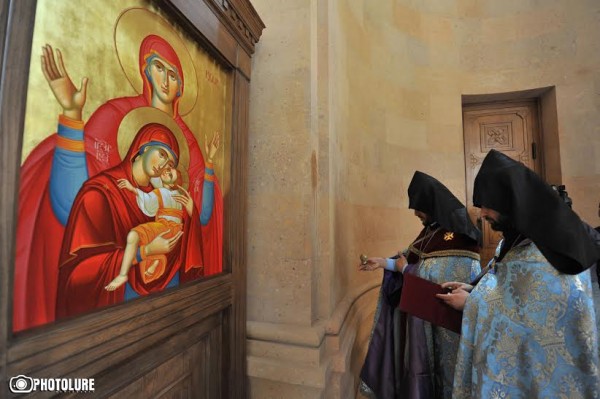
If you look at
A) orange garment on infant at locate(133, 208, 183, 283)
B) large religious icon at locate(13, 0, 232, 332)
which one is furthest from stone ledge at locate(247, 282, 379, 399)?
orange garment on infant at locate(133, 208, 183, 283)

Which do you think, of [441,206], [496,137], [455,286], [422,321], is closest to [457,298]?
[455,286]

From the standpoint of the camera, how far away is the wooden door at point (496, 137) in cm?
461

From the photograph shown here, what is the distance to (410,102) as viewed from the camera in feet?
15.1

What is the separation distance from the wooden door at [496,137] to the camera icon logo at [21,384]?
5031 mm

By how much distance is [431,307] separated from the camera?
1.78 m

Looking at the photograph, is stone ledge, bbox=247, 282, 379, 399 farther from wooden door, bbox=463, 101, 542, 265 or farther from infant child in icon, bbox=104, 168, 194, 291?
wooden door, bbox=463, 101, 542, 265

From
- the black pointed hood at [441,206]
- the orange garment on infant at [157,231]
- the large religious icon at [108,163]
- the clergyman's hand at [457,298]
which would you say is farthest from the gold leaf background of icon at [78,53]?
the black pointed hood at [441,206]

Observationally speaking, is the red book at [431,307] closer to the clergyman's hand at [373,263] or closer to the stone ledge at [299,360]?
the stone ledge at [299,360]

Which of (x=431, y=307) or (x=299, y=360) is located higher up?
(x=431, y=307)

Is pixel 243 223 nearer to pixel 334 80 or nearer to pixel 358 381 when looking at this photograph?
pixel 334 80

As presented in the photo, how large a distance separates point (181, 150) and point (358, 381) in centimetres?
268

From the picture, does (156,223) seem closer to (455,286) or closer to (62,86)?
(62,86)

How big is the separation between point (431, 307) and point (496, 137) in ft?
13.7

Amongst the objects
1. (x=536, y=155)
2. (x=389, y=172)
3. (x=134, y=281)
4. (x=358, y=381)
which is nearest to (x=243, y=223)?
(x=134, y=281)
